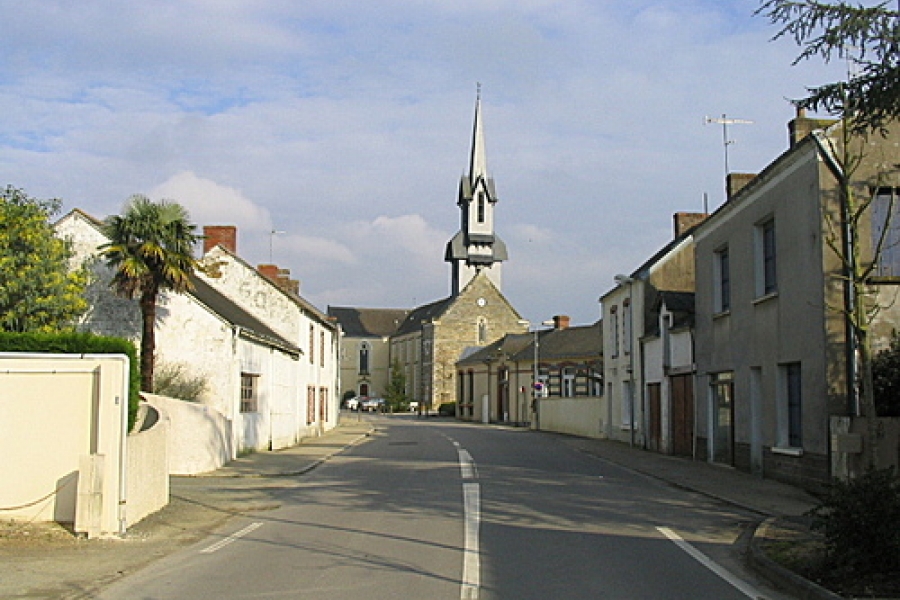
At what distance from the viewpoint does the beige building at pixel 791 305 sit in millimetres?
16344

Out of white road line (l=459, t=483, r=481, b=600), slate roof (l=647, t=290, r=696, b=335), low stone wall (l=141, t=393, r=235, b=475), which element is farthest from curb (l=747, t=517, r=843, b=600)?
slate roof (l=647, t=290, r=696, b=335)

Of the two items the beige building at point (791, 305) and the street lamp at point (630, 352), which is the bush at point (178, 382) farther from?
the street lamp at point (630, 352)

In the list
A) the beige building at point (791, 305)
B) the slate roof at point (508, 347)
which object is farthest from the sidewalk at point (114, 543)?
the slate roof at point (508, 347)

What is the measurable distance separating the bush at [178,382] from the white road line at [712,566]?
50.7 ft

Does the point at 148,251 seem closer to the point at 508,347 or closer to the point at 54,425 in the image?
the point at 54,425

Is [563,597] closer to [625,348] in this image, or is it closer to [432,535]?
[432,535]

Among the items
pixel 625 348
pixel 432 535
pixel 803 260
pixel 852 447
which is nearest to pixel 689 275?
pixel 625 348

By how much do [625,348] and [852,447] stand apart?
19.3 m

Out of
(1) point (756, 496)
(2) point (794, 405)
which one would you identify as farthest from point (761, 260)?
(1) point (756, 496)

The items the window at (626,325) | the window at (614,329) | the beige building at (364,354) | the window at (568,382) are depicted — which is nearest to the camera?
the window at (626,325)

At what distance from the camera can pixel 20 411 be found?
492 inches

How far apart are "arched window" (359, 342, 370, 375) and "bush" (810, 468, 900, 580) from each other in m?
115

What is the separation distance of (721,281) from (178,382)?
14365 mm

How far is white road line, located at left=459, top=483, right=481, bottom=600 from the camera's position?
8.59m
